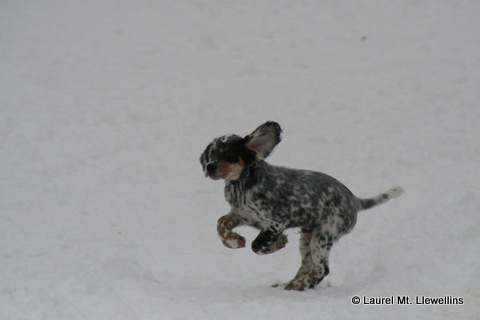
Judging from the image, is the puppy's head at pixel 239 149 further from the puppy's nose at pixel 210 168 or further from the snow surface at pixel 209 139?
the snow surface at pixel 209 139

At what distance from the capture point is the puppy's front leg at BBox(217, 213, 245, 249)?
21.9ft

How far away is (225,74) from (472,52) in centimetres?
464

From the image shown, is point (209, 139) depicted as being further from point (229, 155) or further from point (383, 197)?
point (229, 155)

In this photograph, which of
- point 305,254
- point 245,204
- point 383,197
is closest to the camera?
point 245,204

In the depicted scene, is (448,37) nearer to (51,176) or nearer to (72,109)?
(72,109)

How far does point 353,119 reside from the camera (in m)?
11.8

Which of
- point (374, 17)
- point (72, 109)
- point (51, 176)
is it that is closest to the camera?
point (51, 176)

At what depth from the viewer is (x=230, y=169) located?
21.0 ft

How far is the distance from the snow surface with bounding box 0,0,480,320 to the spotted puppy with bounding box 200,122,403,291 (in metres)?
0.44

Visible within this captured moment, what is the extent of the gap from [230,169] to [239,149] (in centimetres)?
22

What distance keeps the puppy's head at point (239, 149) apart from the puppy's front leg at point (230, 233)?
49 cm

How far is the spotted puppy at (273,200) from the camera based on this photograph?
6.47 metres

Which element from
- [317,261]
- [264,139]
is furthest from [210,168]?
[317,261]

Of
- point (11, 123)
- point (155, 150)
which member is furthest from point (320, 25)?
point (11, 123)
